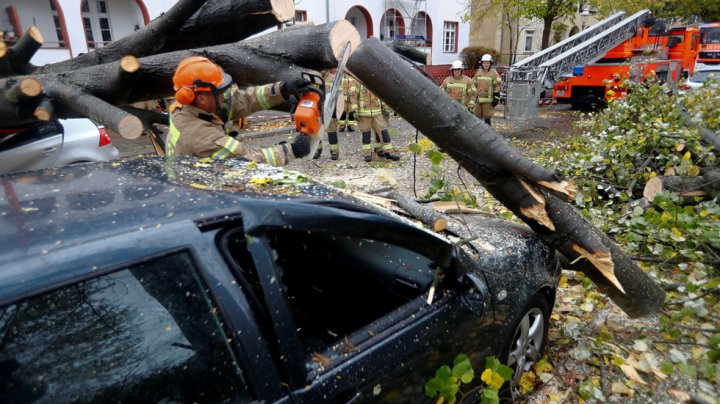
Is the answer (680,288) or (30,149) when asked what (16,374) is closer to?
(680,288)

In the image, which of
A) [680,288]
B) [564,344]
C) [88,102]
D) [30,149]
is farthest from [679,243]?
[30,149]

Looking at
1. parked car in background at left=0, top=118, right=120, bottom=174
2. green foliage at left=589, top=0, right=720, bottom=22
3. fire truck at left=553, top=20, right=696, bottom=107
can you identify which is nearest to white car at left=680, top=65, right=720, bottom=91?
fire truck at left=553, top=20, right=696, bottom=107

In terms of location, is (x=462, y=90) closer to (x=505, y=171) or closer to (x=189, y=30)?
(x=189, y=30)

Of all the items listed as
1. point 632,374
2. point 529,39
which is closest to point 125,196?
point 632,374

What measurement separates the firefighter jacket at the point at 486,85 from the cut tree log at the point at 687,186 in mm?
6586

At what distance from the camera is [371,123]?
8.70 meters

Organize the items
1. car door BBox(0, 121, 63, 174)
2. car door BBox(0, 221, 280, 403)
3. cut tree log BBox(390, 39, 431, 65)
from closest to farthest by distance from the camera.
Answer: car door BBox(0, 221, 280, 403), cut tree log BBox(390, 39, 431, 65), car door BBox(0, 121, 63, 174)

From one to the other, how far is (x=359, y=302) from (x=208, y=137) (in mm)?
1819

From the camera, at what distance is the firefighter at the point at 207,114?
10.7ft

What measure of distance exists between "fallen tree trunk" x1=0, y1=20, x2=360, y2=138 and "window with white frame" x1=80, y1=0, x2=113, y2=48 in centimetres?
1199

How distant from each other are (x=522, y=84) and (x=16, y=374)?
37.4 feet

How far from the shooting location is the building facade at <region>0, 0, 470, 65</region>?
11977 mm

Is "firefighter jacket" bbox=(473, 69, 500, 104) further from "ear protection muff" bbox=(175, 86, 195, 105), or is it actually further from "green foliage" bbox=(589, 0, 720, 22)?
"green foliage" bbox=(589, 0, 720, 22)

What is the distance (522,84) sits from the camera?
10.9 m
